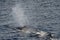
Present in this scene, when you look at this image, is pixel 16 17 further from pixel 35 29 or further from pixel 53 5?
pixel 53 5

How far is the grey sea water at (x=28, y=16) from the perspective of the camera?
2.10 metres

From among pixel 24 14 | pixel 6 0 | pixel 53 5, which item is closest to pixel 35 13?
pixel 24 14

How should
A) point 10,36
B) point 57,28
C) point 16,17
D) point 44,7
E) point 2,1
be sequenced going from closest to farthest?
1. point 10,36
2. point 57,28
3. point 16,17
4. point 44,7
5. point 2,1

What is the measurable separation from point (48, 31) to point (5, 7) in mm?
752

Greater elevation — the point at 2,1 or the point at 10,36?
the point at 2,1

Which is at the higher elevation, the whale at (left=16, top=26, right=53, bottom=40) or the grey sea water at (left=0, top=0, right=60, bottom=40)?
the grey sea water at (left=0, top=0, right=60, bottom=40)

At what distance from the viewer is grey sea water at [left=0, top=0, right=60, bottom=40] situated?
2.10 metres

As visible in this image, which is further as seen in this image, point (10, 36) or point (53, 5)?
point (53, 5)

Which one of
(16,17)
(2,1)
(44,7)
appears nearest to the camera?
(16,17)

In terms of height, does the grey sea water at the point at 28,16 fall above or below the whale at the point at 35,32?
above

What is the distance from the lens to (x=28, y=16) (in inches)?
93.4

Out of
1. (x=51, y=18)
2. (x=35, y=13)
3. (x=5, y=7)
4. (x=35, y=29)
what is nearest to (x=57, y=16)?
(x=51, y=18)

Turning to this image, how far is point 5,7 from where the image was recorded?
2.62m

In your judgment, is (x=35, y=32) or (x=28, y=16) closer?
(x=35, y=32)
